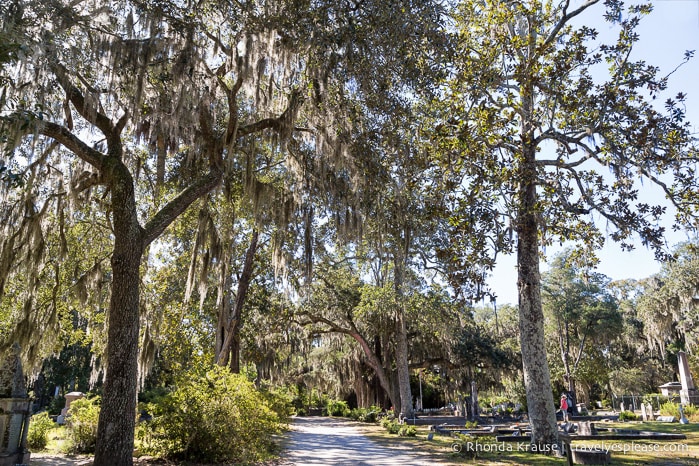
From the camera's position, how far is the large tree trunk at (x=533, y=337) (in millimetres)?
9586

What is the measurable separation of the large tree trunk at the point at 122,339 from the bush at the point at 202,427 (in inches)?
62.1

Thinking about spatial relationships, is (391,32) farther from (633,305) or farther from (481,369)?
(633,305)

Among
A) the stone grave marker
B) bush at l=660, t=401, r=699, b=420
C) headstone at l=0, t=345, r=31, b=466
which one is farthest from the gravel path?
the stone grave marker

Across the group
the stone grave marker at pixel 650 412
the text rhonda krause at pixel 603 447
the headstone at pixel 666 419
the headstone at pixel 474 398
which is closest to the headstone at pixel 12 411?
the text rhonda krause at pixel 603 447

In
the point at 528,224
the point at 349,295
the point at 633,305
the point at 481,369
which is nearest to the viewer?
the point at 528,224

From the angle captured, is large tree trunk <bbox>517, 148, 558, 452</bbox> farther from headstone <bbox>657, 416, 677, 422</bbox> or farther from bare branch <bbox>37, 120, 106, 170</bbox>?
headstone <bbox>657, 416, 677, 422</bbox>

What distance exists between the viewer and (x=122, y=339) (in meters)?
6.78

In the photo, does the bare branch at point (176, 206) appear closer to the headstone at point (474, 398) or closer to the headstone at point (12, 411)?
the headstone at point (12, 411)

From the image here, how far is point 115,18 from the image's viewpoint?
788 cm

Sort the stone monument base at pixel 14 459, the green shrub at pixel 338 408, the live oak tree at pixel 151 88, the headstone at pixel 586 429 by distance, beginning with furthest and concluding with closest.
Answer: the green shrub at pixel 338 408 < the headstone at pixel 586 429 < the stone monument base at pixel 14 459 < the live oak tree at pixel 151 88

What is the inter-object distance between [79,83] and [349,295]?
48.9 feet

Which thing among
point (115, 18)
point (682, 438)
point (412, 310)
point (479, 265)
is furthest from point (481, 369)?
point (115, 18)

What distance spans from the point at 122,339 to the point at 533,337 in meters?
7.99

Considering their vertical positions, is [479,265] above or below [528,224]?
below
